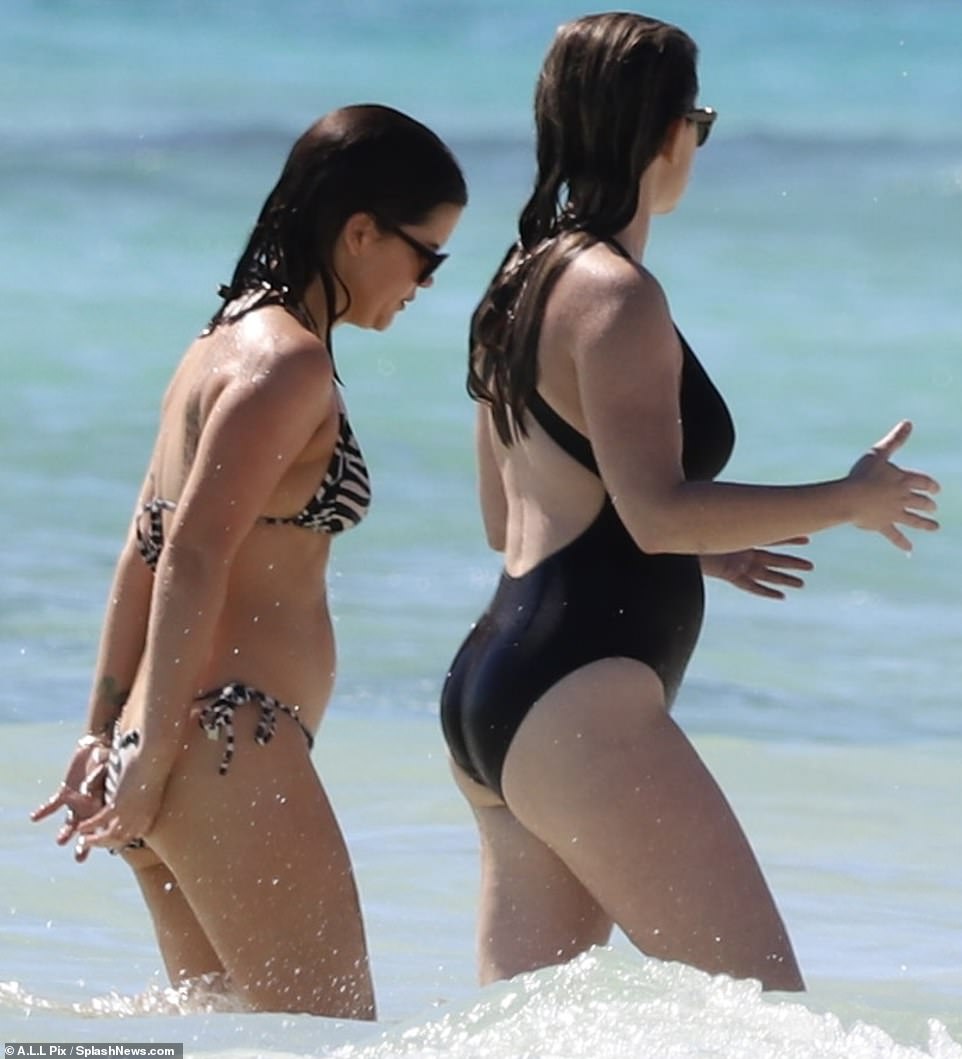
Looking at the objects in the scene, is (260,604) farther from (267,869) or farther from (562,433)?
(562,433)

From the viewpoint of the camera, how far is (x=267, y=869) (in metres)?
3.10

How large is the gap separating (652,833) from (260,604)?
64 centimetres

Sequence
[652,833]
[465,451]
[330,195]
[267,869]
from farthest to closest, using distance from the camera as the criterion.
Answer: [465,451] < [330,195] < [267,869] < [652,833]

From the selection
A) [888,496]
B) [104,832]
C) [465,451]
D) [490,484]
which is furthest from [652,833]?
[465,451]

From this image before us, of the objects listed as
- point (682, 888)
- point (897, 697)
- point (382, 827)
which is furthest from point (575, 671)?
point (897, 697)

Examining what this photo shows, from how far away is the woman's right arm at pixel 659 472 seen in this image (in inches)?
115

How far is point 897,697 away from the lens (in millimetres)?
7473

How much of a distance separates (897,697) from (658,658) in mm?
4608

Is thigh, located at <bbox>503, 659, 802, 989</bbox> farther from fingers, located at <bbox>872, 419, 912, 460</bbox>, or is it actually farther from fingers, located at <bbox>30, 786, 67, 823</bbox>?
fingers, located at <bbox>30, 786, 67, 823</bbox>

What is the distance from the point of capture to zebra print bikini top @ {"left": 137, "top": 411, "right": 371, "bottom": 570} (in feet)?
10.5

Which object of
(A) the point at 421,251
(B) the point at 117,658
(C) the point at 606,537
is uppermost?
(A) the point at 421,251

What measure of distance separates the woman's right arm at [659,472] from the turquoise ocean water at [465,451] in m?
0.56

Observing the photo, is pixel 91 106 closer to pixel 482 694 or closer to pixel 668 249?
pixel 668 249

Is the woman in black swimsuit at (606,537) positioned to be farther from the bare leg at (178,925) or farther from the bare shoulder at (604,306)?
the bare leg at (178,925)
